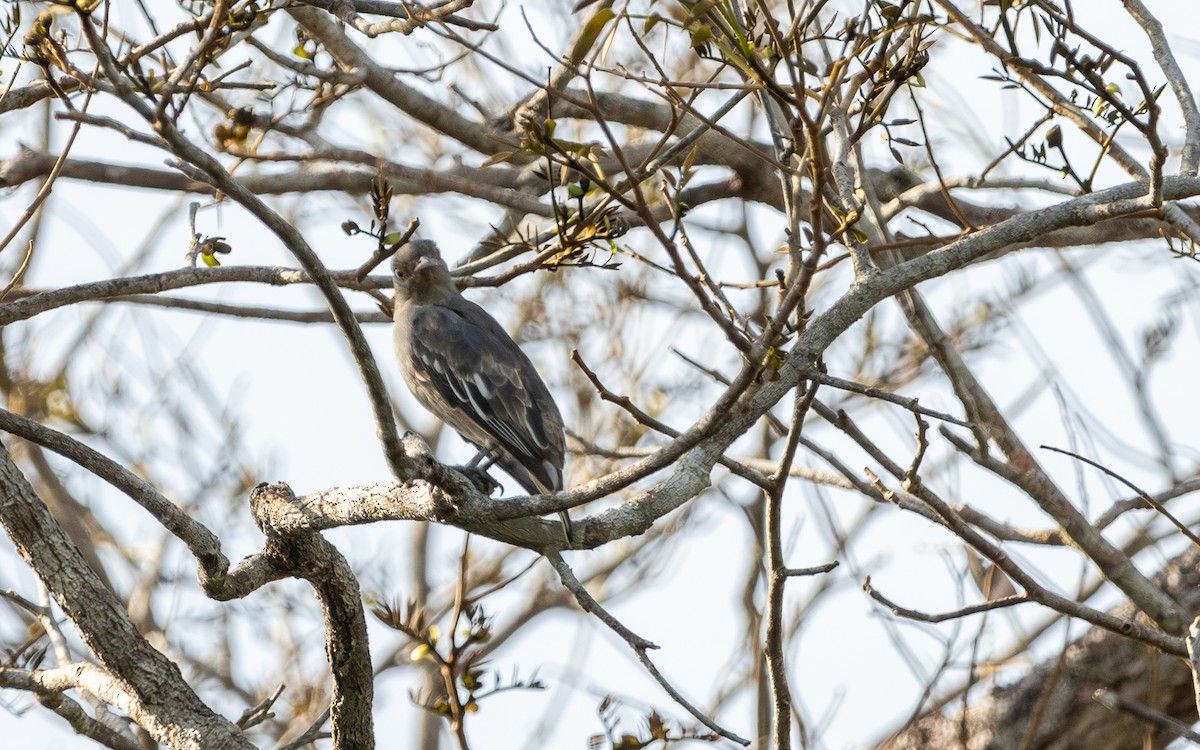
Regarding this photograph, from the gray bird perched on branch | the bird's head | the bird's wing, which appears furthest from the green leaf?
the bird's head

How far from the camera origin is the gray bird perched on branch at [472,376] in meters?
6.63

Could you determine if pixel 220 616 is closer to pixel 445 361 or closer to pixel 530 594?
pixel 530 594

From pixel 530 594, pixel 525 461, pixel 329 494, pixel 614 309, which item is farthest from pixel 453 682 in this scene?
pixel 530 594

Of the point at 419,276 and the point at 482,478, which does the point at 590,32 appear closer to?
the point at 482,478

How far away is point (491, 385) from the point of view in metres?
7.02

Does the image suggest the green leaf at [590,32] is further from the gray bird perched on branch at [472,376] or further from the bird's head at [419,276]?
the bird's head at [419,276]

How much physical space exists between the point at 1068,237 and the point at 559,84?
294 cm

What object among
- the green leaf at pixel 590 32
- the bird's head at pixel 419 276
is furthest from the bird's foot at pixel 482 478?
the green leaf at pixel 590 32

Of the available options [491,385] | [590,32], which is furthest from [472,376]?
[590,32]

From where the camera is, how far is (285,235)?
2832 mm

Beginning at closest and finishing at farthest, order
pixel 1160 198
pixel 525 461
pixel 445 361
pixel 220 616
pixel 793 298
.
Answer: pixel 793 298 < pixel 1160 198 < pixel 525 461 < pixel 445 361 < pixel 220 616

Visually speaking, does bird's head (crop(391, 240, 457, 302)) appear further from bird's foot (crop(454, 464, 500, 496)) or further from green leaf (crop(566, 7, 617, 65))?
green leaf (crop(566, 7, 617, 65))

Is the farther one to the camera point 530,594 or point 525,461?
point 530,594

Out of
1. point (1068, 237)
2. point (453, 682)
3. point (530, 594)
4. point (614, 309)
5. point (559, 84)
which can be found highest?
point (614, 309)
